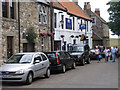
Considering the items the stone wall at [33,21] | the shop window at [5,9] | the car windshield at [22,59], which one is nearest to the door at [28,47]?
the stone wall at [33,21]

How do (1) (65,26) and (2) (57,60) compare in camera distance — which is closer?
(2) (57,60)

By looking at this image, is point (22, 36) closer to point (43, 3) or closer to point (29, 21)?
point (29, 21)

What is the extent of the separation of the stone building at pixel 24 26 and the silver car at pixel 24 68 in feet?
17.7

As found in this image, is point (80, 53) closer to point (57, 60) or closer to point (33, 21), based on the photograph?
point (33, 21)

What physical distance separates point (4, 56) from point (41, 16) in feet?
25.8

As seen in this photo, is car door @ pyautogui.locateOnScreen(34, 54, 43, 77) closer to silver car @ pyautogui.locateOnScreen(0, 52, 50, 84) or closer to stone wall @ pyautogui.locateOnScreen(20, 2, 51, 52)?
silver car @ pyautogui.locateOnScreen(0, 52, 50, 84)

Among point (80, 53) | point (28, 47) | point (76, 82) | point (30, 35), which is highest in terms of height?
point (30, 35)

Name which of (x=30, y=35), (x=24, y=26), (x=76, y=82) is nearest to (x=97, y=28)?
(x=30, y=35)

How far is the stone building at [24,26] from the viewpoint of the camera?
55.1ft

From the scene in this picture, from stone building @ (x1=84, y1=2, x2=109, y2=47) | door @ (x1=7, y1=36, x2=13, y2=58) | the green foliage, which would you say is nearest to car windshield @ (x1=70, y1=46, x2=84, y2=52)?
the green foliage

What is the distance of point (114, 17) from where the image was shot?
3525cm

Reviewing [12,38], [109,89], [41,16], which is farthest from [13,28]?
[109,89]

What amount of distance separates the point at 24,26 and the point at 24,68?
984 centimetres

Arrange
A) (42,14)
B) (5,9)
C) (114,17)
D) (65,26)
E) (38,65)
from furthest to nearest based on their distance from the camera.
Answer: (114,17) < (65,26) < (42,14) < (5,9) < (38,65)
